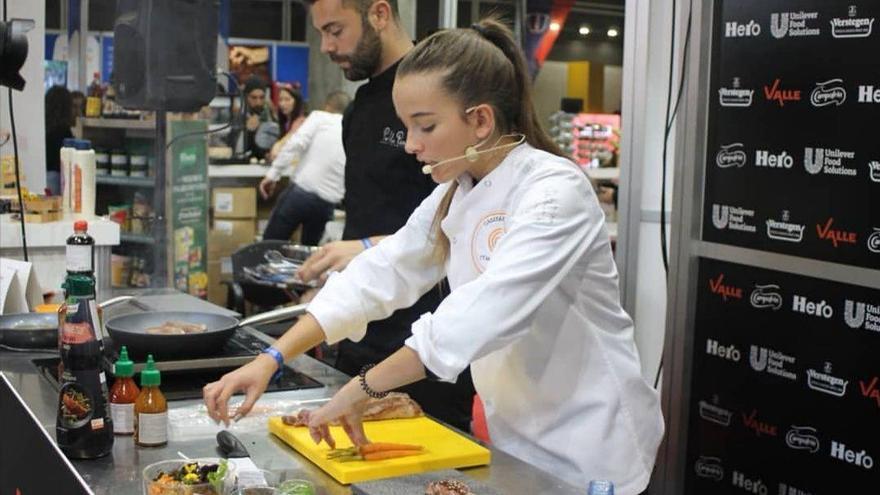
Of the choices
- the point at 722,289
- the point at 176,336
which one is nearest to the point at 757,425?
the point at 722,289

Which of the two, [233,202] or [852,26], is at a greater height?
[852,26]

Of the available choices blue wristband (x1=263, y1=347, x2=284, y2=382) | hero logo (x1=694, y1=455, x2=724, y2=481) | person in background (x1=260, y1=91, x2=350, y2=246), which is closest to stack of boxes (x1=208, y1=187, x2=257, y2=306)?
person in background (x1=260, y1=91, x2=350, y2=246)

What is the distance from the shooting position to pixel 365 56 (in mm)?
2791

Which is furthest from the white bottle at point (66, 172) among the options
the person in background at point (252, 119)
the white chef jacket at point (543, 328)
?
the person in background at point (252, 119)

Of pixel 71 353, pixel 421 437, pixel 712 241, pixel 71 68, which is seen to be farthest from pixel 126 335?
pixel 71 68

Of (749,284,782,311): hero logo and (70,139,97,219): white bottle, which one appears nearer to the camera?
(749,284,782,311): hero logo

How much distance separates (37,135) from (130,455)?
127 inches

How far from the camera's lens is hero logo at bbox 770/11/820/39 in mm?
2980

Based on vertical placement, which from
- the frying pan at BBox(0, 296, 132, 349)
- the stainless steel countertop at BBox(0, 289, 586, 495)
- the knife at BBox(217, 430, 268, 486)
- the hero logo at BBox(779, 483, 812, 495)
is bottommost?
the hero logo at BBox(779, 483, 812, 495)

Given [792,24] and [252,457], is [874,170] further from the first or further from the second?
[252,457]

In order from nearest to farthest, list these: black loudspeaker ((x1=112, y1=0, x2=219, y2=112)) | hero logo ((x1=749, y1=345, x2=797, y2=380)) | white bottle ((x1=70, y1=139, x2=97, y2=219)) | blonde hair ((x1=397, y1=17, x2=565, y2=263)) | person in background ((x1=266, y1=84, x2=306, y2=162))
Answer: blonde hair ((x1=397, y1=17, x2=565, y2=263))
hero logo ((x1=749, y1=345, x2=797, y2=380))
white bottle ((x1=70, y1=139, x2=97, y2=219))
black loudspeaker ((x1=112, y1=0, x2=219, y2=112))
person in background ((x1=266, y1=84, x2=306, y2=162))

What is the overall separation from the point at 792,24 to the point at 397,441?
187 cm

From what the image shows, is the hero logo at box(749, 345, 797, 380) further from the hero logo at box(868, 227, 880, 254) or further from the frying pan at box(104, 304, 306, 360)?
the frying pan at box(104, 304, 306, 360)

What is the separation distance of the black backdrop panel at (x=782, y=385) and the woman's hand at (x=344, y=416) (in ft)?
5.34
